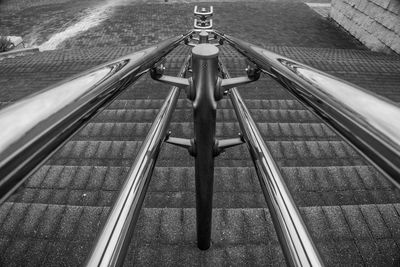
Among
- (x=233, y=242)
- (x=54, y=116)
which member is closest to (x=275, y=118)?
(x=233, y=242)

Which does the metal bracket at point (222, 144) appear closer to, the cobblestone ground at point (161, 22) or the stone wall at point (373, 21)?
the stone wall at point (373, 21)

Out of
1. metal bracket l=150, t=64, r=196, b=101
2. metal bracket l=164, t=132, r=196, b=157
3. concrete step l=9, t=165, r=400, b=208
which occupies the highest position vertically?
metal bracket l=150, t=64, r=196, b=101

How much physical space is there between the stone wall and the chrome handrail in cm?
763

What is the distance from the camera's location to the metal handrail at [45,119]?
355 millimetres

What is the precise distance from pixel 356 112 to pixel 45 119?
1.57 ft

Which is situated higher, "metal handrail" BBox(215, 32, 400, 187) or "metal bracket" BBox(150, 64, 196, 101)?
"metal handrail" BBox(215, 32, 400, 187)

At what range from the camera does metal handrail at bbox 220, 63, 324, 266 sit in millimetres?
543

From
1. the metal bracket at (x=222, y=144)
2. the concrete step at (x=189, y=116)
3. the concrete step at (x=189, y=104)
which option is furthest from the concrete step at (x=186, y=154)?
the metal bracket at (x=222, y=144)

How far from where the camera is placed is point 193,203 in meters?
2.02

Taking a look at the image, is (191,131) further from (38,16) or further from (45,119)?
(38,16)

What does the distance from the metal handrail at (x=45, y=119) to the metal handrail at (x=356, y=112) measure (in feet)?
1.38

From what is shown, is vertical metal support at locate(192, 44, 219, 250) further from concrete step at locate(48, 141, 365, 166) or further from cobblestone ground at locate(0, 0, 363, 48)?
cobblestone ground at locate(0, 0, 363, 48)

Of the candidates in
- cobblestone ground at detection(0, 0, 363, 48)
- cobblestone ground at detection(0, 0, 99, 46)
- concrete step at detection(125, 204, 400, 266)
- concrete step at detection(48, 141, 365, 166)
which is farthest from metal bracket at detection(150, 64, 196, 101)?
cobblestone ground at detection(0, 0, 99, 46)

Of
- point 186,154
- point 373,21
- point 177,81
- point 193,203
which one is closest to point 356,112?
point 177,81
